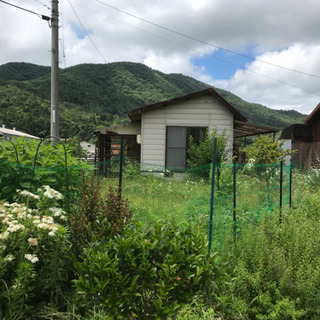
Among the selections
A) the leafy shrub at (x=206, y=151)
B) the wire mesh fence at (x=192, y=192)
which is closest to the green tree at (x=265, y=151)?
the leafy shrub at (x=206, y=151)

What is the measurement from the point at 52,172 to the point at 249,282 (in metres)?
2.61

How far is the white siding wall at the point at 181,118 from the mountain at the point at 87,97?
109 feet

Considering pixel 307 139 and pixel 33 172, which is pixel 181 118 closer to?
pixel 33 172

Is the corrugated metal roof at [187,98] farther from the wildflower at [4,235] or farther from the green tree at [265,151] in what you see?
the wildflower at [4,235]

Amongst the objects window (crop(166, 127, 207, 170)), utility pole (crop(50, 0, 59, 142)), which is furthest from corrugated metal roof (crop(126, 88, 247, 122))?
utility pole (crop(50, 0, 59, 142))

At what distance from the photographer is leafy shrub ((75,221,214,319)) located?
2.11 m

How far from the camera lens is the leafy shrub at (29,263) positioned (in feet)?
7.87

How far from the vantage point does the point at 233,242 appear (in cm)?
388

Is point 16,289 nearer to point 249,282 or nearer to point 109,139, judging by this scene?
point 249,282

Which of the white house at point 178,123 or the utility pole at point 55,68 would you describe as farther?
the white house at point 178,123

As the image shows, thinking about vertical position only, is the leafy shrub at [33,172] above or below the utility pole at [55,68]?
below

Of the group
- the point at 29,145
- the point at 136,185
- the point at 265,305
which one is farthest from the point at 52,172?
the point at 136,185

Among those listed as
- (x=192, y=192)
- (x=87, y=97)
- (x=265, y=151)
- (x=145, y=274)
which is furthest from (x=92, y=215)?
(x=87, y=97)

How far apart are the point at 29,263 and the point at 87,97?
5695cm
